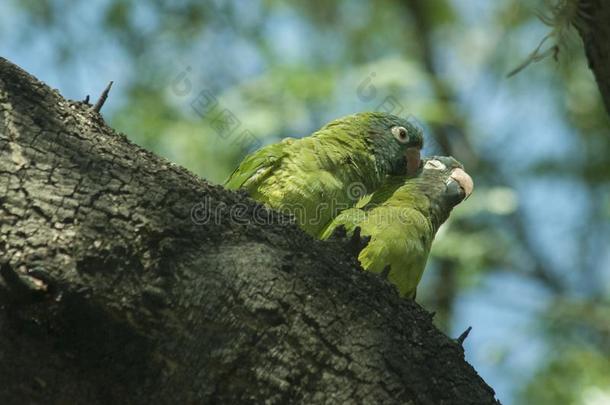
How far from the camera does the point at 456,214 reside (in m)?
9.18

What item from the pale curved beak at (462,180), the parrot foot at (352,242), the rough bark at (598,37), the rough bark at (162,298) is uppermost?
the pale curved beak at (462,180)

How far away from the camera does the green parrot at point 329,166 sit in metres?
5.26

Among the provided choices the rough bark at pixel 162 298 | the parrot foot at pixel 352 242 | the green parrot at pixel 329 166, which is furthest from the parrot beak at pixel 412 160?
the rough bark at pixel 162 298

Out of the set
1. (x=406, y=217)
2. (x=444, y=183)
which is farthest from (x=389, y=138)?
(x=406, y=217)

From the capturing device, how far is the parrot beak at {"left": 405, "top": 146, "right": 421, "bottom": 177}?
6.11 meters

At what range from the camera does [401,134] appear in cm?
607

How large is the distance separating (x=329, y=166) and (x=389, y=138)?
704mm

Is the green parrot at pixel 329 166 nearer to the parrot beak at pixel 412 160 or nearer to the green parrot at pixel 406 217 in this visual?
the parrot beak at pixel 412 160

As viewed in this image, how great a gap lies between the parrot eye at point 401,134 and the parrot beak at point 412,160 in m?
0.10

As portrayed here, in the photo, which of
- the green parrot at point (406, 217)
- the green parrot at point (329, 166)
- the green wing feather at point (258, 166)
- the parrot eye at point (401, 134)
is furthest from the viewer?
the parrot eye at point (401, 134)

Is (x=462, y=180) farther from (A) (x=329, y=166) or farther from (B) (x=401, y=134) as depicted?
(A) (x=329, y=166)

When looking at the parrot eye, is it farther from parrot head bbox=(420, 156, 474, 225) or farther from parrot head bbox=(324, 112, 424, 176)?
parrot head bbox=(420, 156, 474, 225)

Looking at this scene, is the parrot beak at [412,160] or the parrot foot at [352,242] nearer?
the parrot foot at [352,242]

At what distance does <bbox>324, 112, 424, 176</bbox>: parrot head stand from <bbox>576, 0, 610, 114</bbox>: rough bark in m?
1.84
